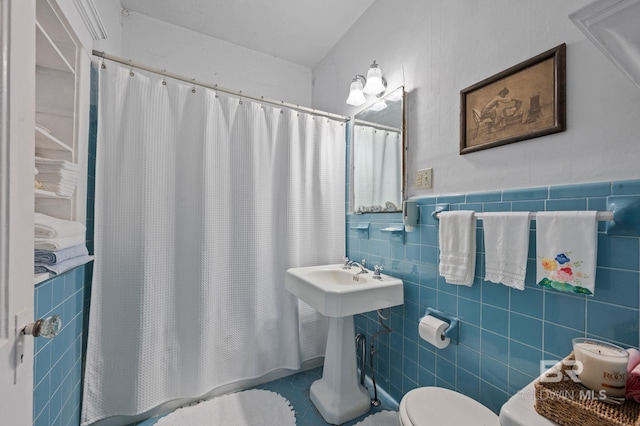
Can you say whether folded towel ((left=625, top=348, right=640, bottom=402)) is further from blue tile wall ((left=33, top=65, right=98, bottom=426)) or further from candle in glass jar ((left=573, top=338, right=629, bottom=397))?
blue tile wall ((left=33, top=65, right=98, bottom=426))

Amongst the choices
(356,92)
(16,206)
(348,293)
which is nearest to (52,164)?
(16,206)

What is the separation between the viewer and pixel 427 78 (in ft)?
4.76

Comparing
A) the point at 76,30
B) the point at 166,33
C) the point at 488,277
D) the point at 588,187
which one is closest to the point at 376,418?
the point at 488,277

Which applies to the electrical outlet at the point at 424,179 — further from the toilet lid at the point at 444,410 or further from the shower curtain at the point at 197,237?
the toilet lid at the point at 444,410

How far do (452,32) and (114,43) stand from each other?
1.97 meters

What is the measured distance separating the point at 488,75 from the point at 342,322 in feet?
4.78

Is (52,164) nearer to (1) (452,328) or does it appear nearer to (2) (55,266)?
(2) (55,266)

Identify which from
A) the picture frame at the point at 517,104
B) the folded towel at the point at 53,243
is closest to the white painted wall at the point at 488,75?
the picture frame at the point at 517,104

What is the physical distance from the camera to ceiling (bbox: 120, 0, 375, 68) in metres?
1.79

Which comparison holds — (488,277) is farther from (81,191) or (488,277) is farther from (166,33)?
(166,33)

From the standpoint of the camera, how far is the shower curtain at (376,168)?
166 cm

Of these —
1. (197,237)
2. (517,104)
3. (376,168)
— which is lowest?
(197,237)

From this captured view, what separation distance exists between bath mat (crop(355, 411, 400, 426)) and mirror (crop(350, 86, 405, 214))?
1.19m

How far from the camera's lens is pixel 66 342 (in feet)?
3.88
